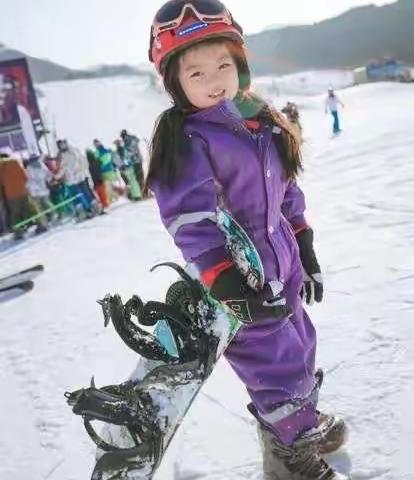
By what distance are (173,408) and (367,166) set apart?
644cm

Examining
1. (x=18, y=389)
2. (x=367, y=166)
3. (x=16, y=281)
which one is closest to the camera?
(x=18, y=389)

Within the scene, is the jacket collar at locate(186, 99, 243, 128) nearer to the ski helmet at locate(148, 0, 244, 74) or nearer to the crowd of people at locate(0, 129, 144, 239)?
the ski helmet at locate(148, 0, 244, 74)

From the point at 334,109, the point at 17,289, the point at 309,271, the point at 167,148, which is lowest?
the point at 17,289

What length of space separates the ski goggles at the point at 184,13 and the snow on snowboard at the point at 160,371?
0.58 meters

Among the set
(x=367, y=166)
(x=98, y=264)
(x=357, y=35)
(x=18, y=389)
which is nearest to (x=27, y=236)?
(x=98, y=264)

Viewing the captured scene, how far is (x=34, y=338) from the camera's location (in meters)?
3.98

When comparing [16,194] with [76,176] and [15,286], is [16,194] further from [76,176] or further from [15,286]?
[15,286]

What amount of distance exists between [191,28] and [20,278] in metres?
4.50

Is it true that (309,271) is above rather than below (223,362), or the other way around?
above

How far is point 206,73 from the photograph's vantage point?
1.66m

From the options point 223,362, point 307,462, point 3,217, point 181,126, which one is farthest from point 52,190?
point 307,462

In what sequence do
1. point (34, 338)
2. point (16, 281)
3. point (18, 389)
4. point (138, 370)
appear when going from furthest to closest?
point (16, 281) < point (34, 338) < point (18, 389) < point (138, 370)

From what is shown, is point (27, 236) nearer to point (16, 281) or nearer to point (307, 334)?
point (16, 281)

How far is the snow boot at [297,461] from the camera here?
1808 millimetres
